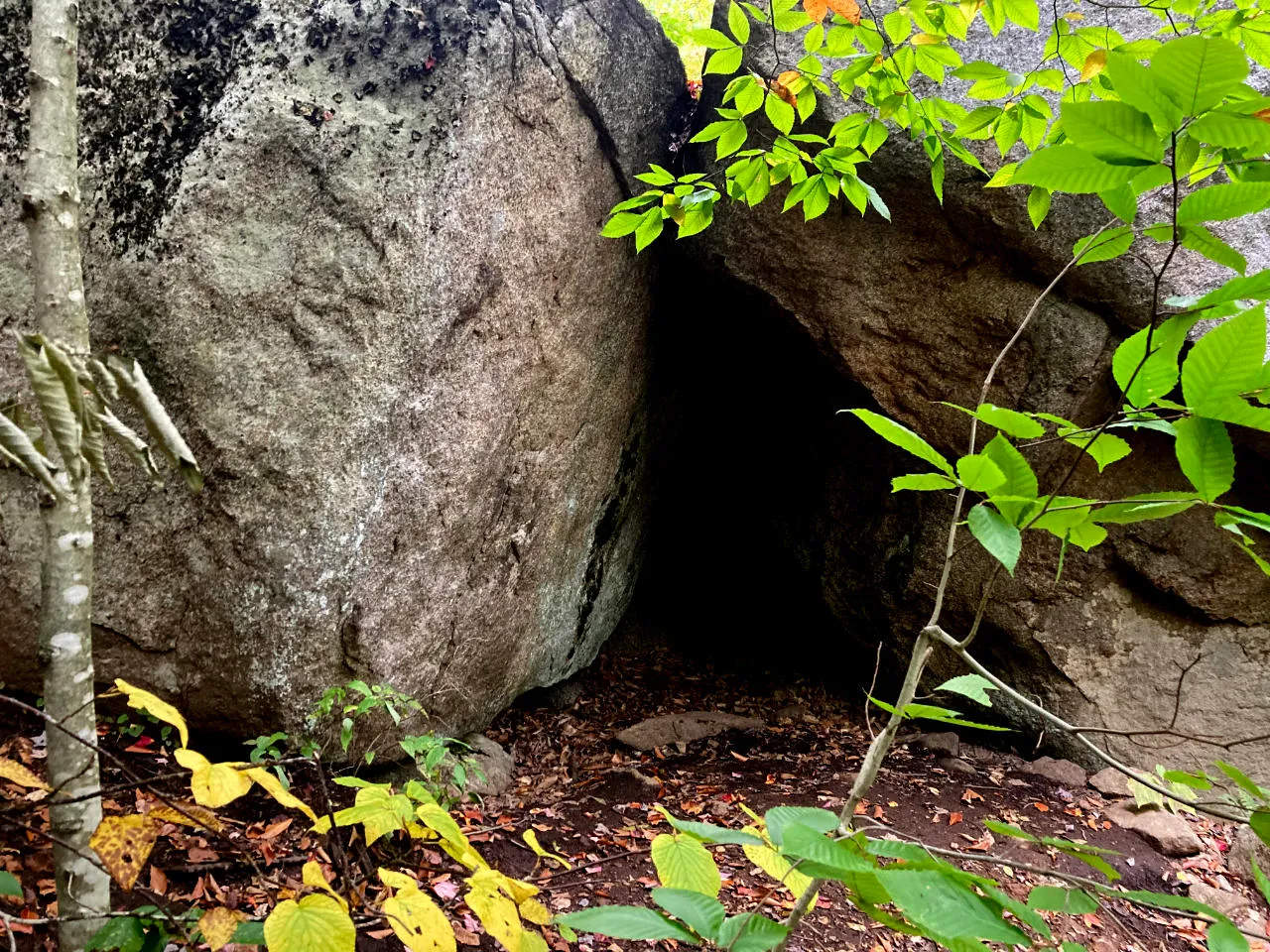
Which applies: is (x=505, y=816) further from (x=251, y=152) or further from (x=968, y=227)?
(x=968, y=227)

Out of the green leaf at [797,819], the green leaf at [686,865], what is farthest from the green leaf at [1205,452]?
the green leaf at [686,865]

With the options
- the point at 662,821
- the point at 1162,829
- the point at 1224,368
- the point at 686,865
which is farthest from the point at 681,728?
the point at 1224,368

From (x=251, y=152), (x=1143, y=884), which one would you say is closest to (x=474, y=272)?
(x=251, y=152)

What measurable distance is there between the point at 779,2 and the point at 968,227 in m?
3.09

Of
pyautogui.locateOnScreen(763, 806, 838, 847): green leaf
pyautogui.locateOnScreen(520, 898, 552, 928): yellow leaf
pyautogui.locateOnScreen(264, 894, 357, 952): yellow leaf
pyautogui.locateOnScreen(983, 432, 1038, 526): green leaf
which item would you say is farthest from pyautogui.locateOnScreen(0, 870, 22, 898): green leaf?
pyautogui.locateOnScreen(983, 432, 1038, 526): green leaf

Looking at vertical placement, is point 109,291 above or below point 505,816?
above

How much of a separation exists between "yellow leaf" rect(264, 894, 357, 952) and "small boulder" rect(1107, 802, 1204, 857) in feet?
14.0

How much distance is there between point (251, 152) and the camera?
328cm

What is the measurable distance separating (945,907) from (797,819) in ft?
0.62

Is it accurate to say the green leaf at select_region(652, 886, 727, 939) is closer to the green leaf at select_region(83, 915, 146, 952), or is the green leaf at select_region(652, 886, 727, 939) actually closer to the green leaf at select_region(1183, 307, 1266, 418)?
the green leaf at select_region(1183, 307, 1266, 418)

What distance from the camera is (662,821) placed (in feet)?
13.1

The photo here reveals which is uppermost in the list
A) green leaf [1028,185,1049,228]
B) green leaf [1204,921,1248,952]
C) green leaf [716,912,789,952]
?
green leaf [1028,185,1049,228]

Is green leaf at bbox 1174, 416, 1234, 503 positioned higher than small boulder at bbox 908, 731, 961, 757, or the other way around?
green leaf at bbox 1174, 416, 1234, 503

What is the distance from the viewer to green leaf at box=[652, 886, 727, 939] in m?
0.83
